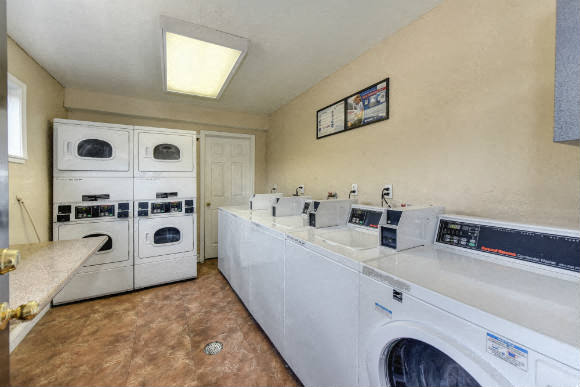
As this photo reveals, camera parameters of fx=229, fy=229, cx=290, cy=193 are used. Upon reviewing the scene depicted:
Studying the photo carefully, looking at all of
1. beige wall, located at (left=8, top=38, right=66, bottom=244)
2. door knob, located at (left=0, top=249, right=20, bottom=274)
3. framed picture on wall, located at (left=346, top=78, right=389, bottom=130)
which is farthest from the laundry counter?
framed picture on wall, located at (left=346, top=78, right=389, bottom=130)

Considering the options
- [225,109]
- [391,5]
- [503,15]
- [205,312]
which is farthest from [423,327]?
[225,109]

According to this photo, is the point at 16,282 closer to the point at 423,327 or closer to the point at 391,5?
the point at 423,327

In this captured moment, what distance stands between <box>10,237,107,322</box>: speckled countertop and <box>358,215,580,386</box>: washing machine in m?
1.15

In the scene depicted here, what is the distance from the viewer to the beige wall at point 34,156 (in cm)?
199

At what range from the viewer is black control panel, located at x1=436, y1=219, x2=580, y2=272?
2.90 feet

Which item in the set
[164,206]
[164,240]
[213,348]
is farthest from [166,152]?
[213,348]

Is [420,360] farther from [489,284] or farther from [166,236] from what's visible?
[166,236]

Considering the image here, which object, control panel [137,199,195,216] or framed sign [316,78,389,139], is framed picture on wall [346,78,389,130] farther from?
control panel [137,199,195,216]

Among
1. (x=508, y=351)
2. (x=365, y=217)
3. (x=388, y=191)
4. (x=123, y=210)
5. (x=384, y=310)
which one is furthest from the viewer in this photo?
(x=123, y=210)

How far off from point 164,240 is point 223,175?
1.54 meters

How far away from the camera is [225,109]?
12.6 feet

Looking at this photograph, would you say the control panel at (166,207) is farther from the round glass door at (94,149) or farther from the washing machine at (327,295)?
the washing machine at (327,295)

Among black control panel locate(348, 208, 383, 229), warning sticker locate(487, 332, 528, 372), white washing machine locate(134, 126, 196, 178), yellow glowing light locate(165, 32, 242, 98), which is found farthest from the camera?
white washing machine locate(134, 126, 196, 178)

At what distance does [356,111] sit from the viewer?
7.39 feet
